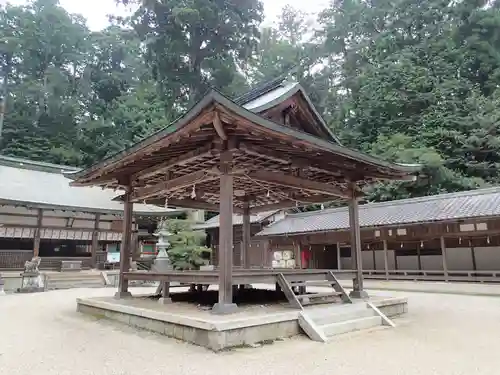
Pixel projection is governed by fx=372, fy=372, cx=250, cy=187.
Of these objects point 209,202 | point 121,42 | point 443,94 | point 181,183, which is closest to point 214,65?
point 121,42

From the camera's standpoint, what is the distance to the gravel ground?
4371mm

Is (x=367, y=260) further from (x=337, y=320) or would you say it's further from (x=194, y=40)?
(x=194, y=40)

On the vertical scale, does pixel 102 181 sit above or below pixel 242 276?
above

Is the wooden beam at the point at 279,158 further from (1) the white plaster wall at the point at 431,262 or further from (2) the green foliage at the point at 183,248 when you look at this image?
(2) the green foliage at the point at 183,248

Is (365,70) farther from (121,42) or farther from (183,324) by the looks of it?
(183,324)

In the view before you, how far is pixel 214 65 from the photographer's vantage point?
3897 cm

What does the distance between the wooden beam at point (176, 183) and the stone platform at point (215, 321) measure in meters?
2.40

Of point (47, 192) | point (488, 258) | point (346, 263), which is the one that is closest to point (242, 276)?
point (488, 258)

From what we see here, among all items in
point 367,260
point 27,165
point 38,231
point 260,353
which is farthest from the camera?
point 27,165

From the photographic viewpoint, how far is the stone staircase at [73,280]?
1750 centimetres

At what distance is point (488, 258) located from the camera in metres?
16.6

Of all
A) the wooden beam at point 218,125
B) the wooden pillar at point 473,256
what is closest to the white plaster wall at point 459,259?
the wooden pillar at point 473,256

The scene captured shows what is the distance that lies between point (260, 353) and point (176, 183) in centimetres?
395

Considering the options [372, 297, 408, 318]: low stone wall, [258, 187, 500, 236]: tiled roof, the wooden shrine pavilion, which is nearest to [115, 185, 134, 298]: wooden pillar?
the wooden shrine pavilion
